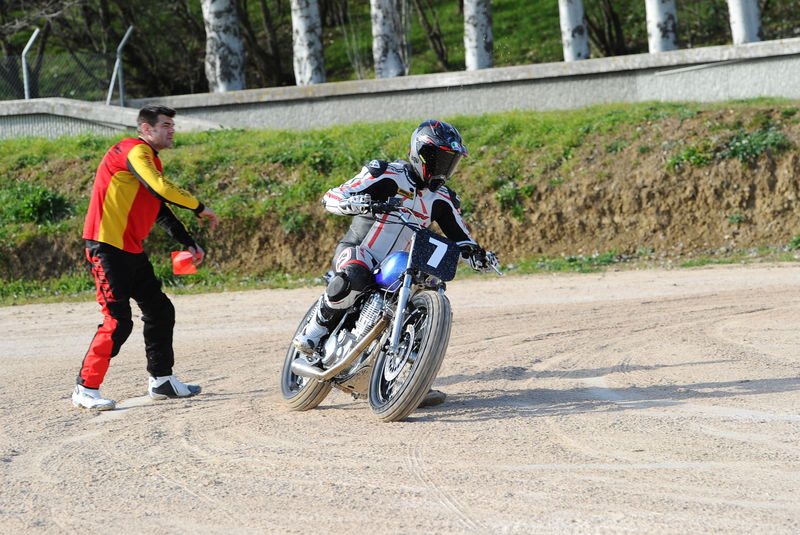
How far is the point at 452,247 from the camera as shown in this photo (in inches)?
239

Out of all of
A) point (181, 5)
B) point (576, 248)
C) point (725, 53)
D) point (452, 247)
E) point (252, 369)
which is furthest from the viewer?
point (181, 5)

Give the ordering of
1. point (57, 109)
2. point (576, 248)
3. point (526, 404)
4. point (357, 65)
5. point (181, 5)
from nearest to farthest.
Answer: point (526, 404)
point (576, 248)
point (57, 109)
point (357, 65)
point (181, 5)

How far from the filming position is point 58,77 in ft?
72.4

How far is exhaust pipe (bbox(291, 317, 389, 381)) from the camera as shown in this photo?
6.23 meters

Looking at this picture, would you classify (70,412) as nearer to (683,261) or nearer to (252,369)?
(252,369)

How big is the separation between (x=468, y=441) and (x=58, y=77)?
1904cm

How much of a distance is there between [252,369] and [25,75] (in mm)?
16029

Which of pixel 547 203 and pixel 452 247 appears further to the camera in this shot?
pixel 547 203

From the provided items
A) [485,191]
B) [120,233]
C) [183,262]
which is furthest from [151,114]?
[485,191]

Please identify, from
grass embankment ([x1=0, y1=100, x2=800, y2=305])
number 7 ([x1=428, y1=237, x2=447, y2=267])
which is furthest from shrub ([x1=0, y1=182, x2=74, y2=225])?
number 7 ([x1=428, y1=237, x2=447, y2=267])

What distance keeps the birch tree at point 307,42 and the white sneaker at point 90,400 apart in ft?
52.5

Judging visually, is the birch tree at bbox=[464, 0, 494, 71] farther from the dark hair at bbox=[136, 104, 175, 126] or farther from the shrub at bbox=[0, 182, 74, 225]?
the dark hair at bbox=[136, 104, 175, 126]

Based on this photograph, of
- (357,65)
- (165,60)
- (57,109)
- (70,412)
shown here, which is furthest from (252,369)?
(165,60)

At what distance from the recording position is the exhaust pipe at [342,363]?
6.23m
